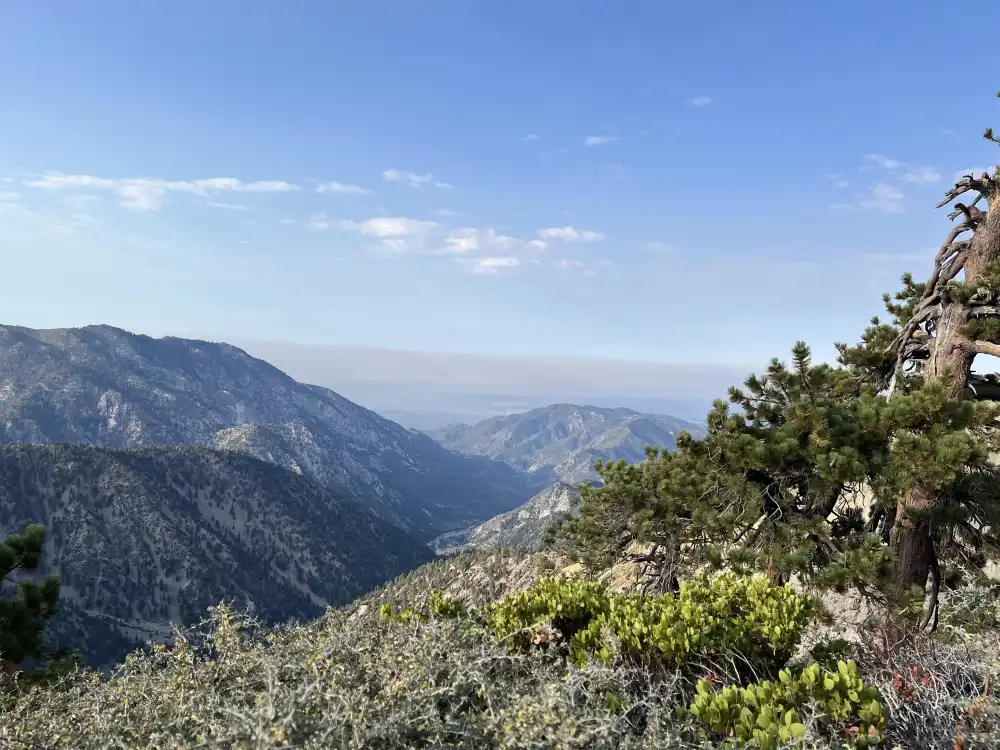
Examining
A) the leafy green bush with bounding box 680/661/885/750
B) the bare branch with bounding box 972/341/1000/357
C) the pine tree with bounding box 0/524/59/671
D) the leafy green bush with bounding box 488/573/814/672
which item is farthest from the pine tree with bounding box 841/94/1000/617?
the pine tree with bounding box 0/524/59/671

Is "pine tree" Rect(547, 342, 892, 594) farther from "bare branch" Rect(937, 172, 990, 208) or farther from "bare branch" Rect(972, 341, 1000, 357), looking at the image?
"bare branch" Rect(937, 172, 990, 208)

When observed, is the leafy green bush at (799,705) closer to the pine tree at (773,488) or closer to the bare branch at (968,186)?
the pine tree at (773,488)

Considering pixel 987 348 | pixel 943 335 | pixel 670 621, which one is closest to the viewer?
pixel 670 621

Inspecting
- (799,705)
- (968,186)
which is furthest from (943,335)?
(799,705)

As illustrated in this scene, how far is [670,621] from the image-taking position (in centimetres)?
714

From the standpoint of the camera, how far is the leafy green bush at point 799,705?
16.3 feet

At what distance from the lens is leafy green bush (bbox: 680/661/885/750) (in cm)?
496

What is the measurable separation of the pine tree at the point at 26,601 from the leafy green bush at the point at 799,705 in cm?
2178

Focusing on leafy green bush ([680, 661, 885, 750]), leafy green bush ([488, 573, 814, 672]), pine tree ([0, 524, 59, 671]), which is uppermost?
leafy green bush ([680, 661, 885, 750])

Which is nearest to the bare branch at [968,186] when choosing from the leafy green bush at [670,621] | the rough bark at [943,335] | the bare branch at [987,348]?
the rough bark at [943,335]

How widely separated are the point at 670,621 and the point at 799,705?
1.91 metres

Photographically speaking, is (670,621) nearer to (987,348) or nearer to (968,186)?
(987,348)

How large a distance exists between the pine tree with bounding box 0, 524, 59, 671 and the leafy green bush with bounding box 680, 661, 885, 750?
2178 cm

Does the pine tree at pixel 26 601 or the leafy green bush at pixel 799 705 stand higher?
the leafy green bush at pixel 799 705
